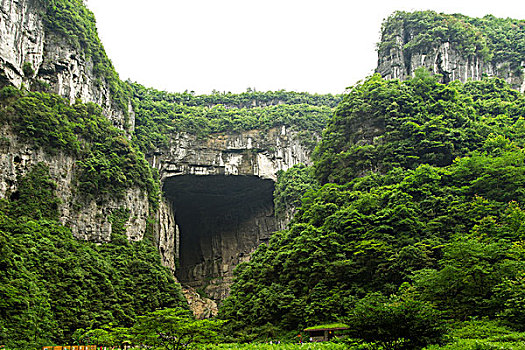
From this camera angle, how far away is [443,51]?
126ft

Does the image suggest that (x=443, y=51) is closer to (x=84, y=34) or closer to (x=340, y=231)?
(x=340, y=231)

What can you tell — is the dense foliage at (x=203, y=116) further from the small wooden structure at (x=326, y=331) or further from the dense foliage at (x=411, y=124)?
the small wooden structure at (x=326, y=331)

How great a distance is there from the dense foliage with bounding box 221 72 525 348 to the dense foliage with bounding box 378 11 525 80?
6.09 meters

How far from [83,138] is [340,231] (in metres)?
19.6

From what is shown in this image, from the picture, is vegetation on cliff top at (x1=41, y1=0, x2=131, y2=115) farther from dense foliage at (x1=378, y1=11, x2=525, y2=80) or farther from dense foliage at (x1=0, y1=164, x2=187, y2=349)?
dense foliage at (x1=378, y1=11, x2=525, y2=80)

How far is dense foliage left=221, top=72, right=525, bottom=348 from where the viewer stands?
14867mm

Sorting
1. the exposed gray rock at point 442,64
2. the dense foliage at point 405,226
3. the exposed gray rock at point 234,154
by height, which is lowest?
the dense foliage at point 405,226

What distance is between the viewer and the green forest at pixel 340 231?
1428cm

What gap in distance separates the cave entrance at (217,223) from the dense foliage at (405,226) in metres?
14.9

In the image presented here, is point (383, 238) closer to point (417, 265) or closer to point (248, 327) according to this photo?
point (417, 265)

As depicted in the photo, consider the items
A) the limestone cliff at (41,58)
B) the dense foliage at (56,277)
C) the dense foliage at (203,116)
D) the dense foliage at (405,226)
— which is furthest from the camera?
the dense foliage at (203,116)

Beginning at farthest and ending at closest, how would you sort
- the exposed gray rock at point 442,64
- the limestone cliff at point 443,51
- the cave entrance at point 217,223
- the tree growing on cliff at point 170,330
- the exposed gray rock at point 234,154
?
1. the cave entrance at point 217,223
2. the exposed gray rock at point 234,154
3. the limestone cliff at point 443,51
4. the exposed gray rock at point 442,64
5. the tree growing on cliff at point 170,330

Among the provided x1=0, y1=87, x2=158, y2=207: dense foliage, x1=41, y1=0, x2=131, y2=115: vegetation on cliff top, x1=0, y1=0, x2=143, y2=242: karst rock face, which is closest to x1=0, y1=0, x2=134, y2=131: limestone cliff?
x1=0, y1=0, x2=143, y2=242: karst rock face

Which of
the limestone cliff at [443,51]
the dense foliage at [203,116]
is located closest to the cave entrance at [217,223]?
the dense foliage at [203,116]
